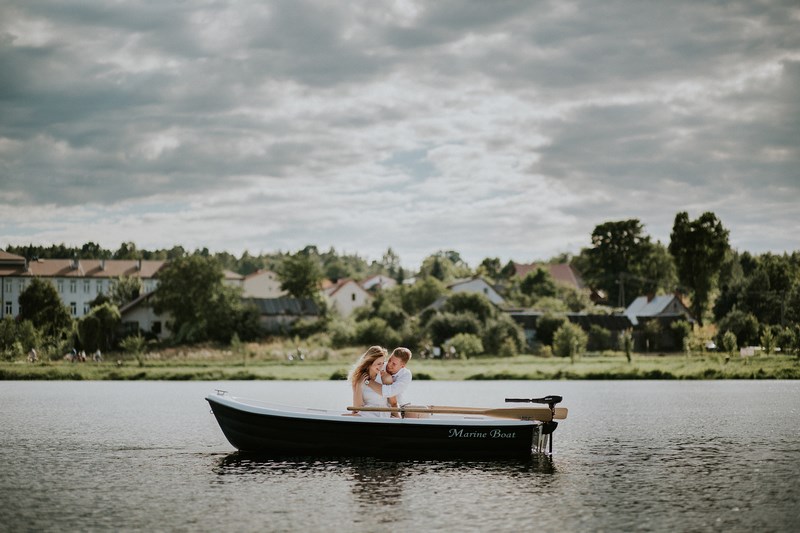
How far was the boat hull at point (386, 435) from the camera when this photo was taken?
22.9 m

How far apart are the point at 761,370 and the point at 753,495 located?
52.5 metres

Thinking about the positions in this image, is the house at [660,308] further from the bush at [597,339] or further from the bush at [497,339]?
the bush at [497,339]

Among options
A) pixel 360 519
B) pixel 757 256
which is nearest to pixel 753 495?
pixel 360 519

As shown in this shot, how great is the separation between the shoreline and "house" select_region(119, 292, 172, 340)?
73.6ft

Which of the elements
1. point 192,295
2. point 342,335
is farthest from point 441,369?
point 192,295

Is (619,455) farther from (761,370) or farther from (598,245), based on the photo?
(598,245)

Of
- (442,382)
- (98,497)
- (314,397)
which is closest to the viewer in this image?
(98,497)

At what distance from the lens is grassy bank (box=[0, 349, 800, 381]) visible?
65.6 meters

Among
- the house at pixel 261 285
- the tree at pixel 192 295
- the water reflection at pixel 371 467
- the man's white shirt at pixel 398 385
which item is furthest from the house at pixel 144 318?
the man's white shirt at pixel 398 385

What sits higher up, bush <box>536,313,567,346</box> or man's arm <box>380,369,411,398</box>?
bush <box>536,313,567,346</box>

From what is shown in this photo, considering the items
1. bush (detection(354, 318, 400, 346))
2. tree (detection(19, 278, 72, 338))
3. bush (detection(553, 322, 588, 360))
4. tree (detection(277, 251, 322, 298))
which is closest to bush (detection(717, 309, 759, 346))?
bush (detection(553, 322, 588, 360))

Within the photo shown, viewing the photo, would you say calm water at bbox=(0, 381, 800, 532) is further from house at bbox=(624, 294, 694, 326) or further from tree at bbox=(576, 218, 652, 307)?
tree at bbox=(576, 218, 652, 307)

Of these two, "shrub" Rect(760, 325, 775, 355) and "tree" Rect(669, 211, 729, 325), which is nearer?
"shrub" Rect(760, 325, 775, 355)

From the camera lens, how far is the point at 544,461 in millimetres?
23734
